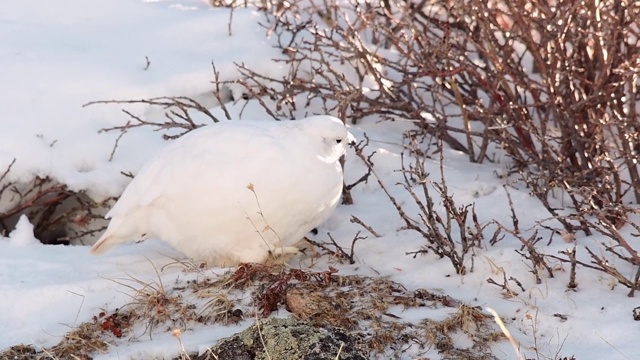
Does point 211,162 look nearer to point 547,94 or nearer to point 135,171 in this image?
point 135,171

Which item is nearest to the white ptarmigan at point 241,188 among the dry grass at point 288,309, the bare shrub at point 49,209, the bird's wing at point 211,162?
the bird's wing at point 211,162

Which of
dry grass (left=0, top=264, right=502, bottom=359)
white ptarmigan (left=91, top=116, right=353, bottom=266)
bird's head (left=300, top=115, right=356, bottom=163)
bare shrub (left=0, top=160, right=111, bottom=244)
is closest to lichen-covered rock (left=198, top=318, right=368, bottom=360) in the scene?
dry grass (left=0, top=264, right=502, bottom=359)

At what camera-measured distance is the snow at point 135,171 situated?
3537mm

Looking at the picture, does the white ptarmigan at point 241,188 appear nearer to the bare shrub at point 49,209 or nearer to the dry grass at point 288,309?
the dry grass at point 288,309

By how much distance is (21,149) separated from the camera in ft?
16.0

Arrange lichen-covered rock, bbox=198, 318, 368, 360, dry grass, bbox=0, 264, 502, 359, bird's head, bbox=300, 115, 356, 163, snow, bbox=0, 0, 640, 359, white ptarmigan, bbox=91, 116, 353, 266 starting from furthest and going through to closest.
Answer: bird's head, bbox=300, 115, 356, 163 < white ptarmigan, bbox=91, 116, 353, 266 < snow, bbox=0, 0, 640, 359 < dry grass, bbox=0, 264, 502, 359 < lichen-covered rock, bbox=198, 318, 368, 360

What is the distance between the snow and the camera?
354 cm

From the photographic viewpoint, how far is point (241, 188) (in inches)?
146

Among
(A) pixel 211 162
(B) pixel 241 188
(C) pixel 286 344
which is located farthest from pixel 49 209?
(C) pixel 286 344

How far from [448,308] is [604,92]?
5.08ft

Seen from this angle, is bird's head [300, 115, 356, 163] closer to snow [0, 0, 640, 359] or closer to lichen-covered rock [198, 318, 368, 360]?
snow [0, 0, 640, 359]

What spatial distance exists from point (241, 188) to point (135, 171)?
Answer: 129cm

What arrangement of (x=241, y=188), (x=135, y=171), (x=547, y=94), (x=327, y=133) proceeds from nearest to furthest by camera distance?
(x=241, y=188) < (x=327, y=133) < (x=547, y=94) < (x=135, y=171)

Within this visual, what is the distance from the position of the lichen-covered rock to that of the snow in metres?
0.24
